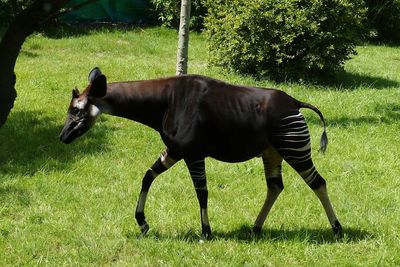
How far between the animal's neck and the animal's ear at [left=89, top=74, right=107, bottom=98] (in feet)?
0.26

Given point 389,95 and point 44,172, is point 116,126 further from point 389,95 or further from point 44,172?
point 389,95

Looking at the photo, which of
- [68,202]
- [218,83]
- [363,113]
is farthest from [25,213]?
[363,113]

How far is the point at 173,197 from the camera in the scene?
6027mm

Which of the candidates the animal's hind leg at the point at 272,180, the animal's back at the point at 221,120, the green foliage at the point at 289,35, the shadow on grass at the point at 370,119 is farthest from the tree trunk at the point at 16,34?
the green foliage at the point at 289,35

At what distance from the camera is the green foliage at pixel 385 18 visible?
18.8 meters

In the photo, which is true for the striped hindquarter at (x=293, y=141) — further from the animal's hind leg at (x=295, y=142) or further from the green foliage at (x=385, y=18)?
the green foliage at (x=385, y=18)

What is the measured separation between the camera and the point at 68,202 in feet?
19.3

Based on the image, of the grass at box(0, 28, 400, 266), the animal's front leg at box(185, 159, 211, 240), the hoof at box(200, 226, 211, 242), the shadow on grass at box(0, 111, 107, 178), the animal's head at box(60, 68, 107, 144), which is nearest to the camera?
the animal's head at box(60, 68, 107, 144)

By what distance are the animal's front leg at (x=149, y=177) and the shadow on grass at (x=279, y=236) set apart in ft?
0.44

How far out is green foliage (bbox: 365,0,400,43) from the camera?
61.8ft

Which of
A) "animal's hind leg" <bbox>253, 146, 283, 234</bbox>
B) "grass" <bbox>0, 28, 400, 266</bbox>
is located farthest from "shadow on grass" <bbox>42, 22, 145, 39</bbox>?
"animal's hind leg" <bbox>253, 146, 283, 234</bbox>

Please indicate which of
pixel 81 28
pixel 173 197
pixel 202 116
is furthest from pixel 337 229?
pixel 81 28

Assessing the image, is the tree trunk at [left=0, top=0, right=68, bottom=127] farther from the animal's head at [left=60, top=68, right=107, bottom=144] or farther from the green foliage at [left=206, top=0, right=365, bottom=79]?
the green foliage at [left=206, top=0, right=365, bottom=79]

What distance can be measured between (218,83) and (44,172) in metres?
2.93
